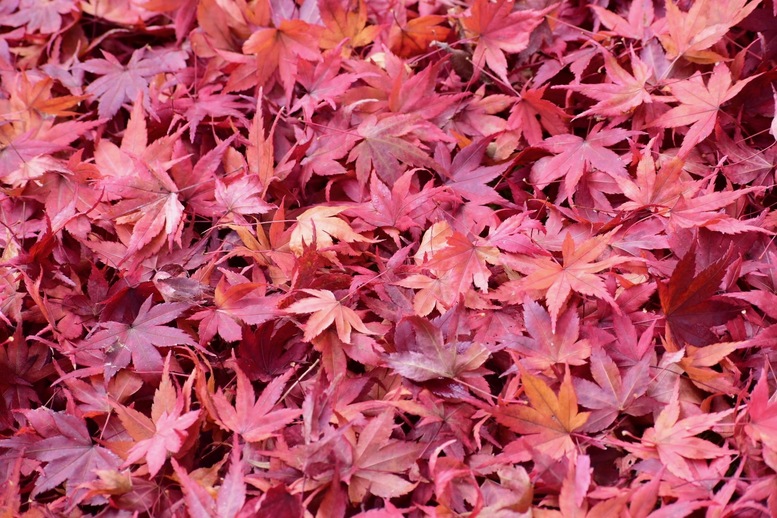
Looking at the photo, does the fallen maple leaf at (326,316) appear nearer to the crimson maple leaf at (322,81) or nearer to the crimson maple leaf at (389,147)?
the crimson maple leaf at (389,147)

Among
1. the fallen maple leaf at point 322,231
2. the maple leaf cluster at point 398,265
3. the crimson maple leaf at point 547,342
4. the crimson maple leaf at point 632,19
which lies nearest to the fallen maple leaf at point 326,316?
the maple leaf cluster at point 398,265

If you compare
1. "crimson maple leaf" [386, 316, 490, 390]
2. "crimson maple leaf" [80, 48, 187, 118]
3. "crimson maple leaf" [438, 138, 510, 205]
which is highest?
"crimson maple leaf" [80, 48, 187, 118]

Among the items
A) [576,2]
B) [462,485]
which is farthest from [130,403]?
[576,2]

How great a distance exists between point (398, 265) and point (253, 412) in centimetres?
32

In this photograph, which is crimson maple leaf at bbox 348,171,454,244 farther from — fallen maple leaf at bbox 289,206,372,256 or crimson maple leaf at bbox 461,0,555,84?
crimson maple leaf at bbox 461,0,555,84

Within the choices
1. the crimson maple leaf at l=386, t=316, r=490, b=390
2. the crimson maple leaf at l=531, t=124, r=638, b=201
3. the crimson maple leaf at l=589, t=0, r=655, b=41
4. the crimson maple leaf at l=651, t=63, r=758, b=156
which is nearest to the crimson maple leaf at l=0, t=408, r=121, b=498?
the crimson maple leaf at l=386, t=316, r=490, b=390

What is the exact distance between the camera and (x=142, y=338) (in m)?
1.00

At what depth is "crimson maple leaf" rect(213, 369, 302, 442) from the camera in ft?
2.97

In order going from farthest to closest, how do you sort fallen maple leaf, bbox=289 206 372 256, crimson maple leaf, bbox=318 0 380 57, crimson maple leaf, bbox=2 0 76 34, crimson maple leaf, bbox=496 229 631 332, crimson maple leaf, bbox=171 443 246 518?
crimson maple leaf, bbox=2 0 76 34 → crimson maple leaf, bbox=318 0 380 57 → fallen maple leaf, bbox=289 206 372 256 → crimson maple leaf, bbox=496 229 631 332 → crimson maple leaf, bbox=171 443 246 518

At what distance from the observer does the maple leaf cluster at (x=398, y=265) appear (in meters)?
0.87

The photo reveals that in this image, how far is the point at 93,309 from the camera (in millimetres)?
1072

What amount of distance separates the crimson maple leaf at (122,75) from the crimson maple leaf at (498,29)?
0.63 meters

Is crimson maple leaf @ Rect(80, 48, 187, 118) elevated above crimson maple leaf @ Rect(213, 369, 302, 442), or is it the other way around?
crimson maple leaf @ Rect(80, 48, 187, 118)

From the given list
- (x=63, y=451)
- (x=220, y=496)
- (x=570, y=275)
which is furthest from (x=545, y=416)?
(x=63, y=451)
